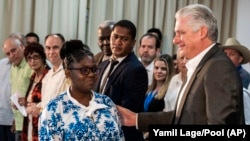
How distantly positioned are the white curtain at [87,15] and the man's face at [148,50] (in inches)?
40.2

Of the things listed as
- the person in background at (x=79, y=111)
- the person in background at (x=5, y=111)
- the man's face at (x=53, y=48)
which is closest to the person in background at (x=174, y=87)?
the man's face at (x=53, y=48)

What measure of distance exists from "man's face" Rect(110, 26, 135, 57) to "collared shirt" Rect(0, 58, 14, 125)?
1.82m

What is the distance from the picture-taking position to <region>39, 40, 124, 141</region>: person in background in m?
2.18

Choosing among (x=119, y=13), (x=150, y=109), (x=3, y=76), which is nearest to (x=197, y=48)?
(x=150, y=109)

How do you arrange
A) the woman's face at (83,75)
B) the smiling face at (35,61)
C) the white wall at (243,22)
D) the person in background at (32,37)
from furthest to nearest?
the white wall at (243,22)
the person in background at (32,37)
the smiling face at (35,61)
the woman's face at (83,75)

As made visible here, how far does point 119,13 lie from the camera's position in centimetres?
551

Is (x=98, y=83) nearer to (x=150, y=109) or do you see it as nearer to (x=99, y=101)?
(x=99, y=101)

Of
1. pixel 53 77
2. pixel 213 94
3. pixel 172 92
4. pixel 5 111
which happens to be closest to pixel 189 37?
pixel 213 94

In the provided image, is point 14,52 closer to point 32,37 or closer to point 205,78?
point 32,37

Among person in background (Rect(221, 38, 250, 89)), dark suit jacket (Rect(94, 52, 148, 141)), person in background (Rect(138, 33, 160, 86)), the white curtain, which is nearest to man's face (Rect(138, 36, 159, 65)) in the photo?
person in background (Rect(138, 33, 160, 86))

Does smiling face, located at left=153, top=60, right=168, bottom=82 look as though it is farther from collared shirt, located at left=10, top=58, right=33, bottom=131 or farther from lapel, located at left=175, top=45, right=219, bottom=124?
lapel, located at left=175, top=45, right=219, bottom=124

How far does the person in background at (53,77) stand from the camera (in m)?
3.20

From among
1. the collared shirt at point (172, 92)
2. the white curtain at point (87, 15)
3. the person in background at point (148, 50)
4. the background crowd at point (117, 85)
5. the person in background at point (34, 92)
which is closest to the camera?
the background crowd at point (117, 85)

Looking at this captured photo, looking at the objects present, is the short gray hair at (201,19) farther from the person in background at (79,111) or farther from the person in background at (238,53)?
the person in background at (238,53)
